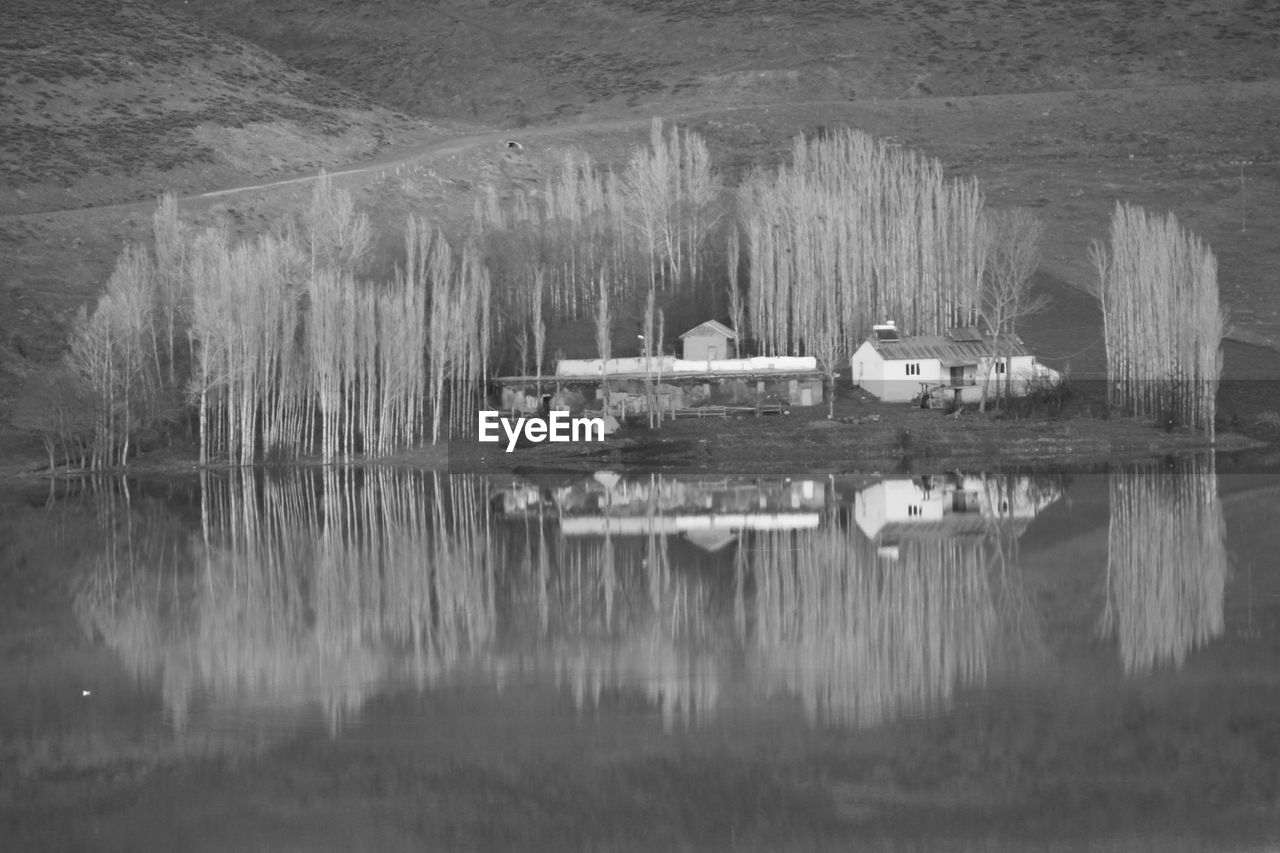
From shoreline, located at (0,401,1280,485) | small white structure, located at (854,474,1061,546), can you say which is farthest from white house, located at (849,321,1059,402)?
small white structure, located at (854,474,1061,546)

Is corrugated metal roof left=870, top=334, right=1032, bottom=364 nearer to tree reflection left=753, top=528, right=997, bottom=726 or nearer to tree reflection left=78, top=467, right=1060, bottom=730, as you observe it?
tree reflection left=78, top=467, right=1060, bottom=730

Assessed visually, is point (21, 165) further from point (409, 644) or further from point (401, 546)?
point (409, 644)

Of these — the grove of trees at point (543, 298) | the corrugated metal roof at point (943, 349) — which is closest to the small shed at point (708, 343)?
the grove of trees at point (543, 298)

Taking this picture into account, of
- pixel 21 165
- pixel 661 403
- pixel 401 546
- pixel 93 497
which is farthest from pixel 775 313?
pixel 21 165

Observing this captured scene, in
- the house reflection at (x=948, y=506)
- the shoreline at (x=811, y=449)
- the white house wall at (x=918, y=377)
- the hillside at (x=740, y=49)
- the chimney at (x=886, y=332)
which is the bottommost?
the house reflection at (x=948, y=506)

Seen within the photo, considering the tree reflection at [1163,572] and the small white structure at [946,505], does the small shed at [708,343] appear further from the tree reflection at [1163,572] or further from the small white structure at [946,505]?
the tree reflection at [1163,572]

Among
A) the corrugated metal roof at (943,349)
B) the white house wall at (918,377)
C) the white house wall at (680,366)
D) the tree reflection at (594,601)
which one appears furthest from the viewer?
the white house wall at (680,366)
